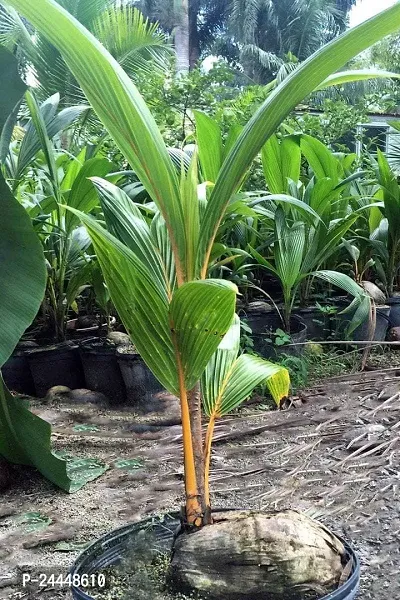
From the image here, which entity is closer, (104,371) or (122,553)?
(122,553)

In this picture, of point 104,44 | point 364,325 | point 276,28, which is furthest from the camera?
point 276,28

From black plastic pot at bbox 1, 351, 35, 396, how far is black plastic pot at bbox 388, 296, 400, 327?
189 centimetres

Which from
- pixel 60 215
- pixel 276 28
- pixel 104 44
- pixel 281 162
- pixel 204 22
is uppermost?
A: pixel 204 22

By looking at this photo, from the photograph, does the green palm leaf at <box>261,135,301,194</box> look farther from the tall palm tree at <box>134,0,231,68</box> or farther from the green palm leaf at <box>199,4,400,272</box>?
the tall palm tree at <box>134,0,231,68</box>

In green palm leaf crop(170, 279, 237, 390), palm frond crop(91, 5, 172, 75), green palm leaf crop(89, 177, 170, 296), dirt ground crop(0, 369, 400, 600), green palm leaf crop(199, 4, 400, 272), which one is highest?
palm frond crop(91, 5, 172, 75)

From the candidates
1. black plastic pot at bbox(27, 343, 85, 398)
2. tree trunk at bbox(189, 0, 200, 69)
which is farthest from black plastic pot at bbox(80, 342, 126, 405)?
tree trunk at bbox(189, 0, 200, 69)

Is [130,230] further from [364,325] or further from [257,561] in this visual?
[364,325]

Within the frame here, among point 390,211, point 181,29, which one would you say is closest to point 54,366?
point 390,211

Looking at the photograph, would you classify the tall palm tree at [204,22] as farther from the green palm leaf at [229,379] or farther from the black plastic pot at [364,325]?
the green palm leaf at [229,379]

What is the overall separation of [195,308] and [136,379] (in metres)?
1.73

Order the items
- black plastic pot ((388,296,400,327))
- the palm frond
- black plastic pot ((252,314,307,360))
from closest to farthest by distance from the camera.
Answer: black plastic pot ((252,314,307,360)), black plastic pot ((388,296,400,327)), the palm frond

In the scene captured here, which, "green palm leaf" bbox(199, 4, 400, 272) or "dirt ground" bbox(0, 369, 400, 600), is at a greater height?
"green palm leaf" bbox(199, 4, 400, 272)

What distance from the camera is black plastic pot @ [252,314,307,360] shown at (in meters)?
2.72

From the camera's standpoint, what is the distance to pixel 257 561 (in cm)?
87
